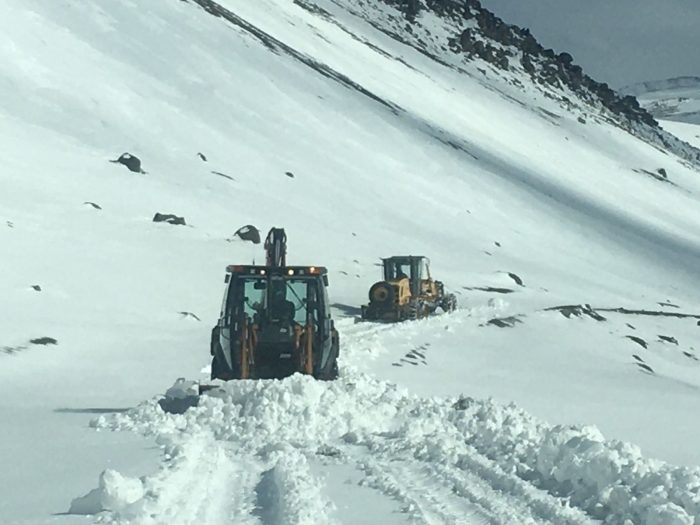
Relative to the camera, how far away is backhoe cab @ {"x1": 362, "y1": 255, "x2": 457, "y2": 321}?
111ft

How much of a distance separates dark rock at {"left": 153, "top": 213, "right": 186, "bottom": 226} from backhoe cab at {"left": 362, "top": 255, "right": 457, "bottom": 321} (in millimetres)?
10309

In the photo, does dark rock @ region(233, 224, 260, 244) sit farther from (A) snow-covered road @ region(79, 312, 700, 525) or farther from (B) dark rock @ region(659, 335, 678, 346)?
(A) snow-covered road @ region(79, 312, 700, 525)

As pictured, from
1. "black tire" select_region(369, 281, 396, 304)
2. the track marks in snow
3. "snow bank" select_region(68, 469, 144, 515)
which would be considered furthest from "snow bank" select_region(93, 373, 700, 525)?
"black tire" select_region(369, 281, 396, 304)

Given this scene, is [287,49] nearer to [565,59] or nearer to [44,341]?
[44,341]

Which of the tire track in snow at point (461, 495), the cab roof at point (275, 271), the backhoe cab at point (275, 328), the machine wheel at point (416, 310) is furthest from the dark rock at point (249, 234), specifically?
the tire track in snow at point (461, 495)

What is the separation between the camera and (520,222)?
2771 inches

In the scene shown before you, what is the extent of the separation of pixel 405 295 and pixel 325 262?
1065 cm

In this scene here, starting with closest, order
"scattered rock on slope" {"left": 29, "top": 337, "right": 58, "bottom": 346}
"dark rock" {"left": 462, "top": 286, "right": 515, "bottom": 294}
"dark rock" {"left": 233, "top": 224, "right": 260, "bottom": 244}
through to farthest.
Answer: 1. "scattered rock on slope" {"left": 29, "top": 337, "right": 58, "bottom": 346}
2. "dark rock" {"left": 233, "top": 224, "right": 260, "bottom": 244}
3. "dark rock" {"left": 462, "top": 286, "right": 515, "bottom": 294}

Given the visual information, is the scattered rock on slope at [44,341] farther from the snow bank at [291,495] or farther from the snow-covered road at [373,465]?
the snow bank at [291,495]

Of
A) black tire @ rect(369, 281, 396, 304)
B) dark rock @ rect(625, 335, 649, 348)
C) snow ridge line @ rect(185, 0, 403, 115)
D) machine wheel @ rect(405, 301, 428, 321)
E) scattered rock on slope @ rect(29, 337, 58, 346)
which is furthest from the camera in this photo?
snow ridge line @ rect(185, 0, 403, 115)

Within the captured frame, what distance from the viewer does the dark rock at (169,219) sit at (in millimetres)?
42406

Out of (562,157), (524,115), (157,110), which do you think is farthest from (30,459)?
(524,115)

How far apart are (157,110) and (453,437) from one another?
5377 centimetres

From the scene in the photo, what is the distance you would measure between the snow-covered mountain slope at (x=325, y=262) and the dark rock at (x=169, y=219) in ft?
1.34
